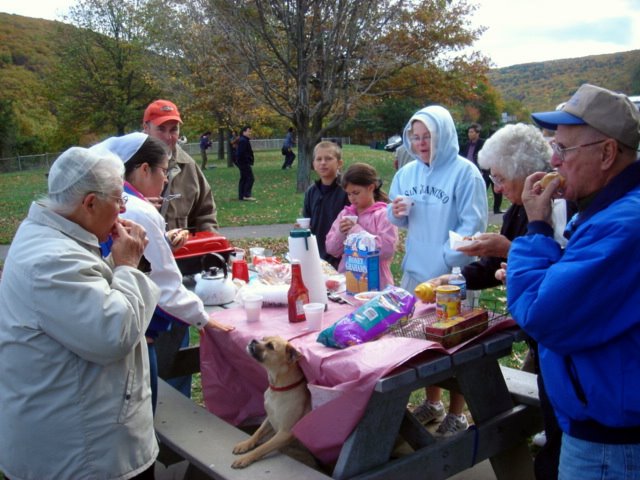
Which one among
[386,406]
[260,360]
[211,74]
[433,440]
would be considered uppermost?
[211,74]

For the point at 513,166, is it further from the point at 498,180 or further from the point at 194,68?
the point at 194,68

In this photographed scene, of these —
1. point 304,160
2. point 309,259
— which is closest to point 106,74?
point 304,160

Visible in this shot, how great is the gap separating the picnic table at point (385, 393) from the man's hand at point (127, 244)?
79cm

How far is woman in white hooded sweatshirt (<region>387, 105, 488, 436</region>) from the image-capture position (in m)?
3.41

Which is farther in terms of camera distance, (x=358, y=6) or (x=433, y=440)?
(x=358, y=6)

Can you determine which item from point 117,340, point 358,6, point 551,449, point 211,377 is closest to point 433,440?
point 551,449

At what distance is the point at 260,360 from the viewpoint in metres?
2.49

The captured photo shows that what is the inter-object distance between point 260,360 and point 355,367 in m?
0.47

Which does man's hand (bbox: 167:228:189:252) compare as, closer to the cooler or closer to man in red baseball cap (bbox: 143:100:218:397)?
the cooler

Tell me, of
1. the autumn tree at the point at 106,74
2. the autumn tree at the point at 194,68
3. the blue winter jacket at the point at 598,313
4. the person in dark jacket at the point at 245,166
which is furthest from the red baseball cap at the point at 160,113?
the autumn tree at the point at 106,74

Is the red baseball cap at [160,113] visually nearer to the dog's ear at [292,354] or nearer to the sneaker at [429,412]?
the dog's ear at [292,354]

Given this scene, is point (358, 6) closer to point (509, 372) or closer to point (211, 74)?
point (211, 74)

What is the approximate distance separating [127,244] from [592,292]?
60.6 inches

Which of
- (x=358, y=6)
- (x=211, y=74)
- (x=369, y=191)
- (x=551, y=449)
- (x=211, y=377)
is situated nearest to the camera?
(x=551, y=449)
